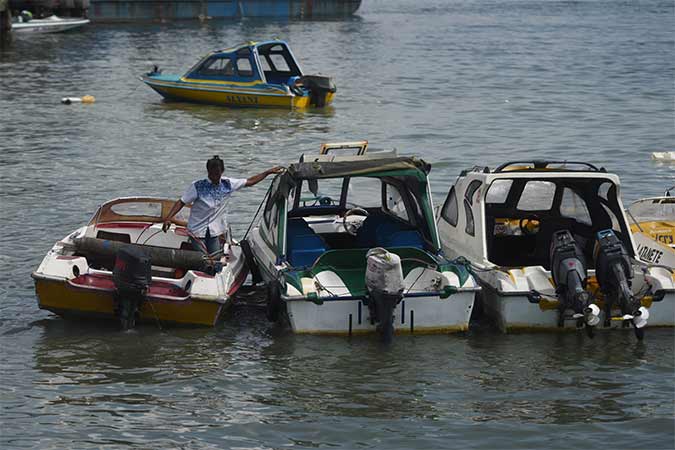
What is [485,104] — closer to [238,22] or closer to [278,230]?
[278,230]

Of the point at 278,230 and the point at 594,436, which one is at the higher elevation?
the point at 278,230

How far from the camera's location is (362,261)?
13242mm

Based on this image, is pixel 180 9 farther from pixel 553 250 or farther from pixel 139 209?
pixel 553 250

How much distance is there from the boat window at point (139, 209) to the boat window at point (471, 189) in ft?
13.3

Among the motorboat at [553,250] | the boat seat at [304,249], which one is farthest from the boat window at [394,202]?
the boat seat at [304,249]

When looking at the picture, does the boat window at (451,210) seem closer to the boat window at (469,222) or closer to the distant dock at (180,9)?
the boat window at (469,222)

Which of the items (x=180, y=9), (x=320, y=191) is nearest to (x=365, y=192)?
(x=320, y=191)

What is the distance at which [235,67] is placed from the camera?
109 ft

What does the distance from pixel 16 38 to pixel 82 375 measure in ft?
165

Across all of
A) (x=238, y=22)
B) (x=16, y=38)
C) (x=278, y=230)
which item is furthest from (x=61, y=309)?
(x=238, y=22)

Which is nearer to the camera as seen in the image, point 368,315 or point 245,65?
point 368,315

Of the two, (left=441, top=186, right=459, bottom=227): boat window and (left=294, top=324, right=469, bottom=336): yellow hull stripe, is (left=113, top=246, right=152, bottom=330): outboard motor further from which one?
(left=441, top=186, right=459, bottom=227): boat window

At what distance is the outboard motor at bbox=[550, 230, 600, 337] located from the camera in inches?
484

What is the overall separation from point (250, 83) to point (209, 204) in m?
19.2
